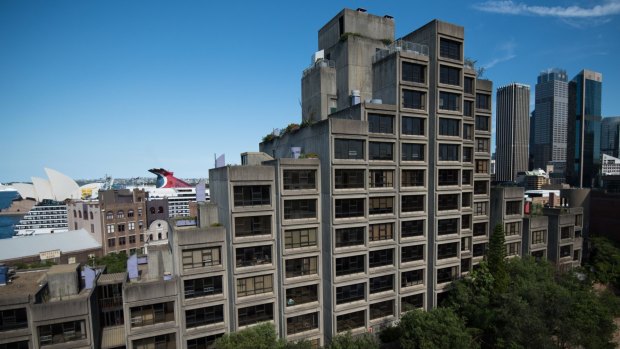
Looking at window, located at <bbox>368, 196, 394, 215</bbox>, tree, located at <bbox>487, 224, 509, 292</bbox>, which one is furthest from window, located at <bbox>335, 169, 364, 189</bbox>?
tree, located at <bbox>487, 224, 509, 292</bbox>

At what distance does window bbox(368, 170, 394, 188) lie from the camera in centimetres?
→ 4122

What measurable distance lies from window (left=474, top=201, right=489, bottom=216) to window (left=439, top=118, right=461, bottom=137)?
13.7m

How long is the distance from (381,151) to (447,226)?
17.1m

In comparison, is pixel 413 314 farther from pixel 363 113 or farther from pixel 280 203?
pixel 363 113

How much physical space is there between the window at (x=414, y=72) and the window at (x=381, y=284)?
95.6 ft

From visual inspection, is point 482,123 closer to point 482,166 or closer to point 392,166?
point 482,166

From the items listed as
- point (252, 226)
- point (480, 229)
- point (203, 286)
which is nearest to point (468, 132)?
point (480, 229)

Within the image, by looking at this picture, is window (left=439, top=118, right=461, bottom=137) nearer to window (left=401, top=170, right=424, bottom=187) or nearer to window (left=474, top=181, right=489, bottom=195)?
window (left=401, top=170, right=424, bottom=187)

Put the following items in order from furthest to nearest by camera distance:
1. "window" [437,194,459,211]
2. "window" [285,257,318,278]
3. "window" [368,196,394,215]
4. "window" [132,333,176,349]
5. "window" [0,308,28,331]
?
"window" [437,194,459,211] < "window" [368,196,394,215] < "window" [285,257,318,278] < "window" [132,333,176,349] < "window" [0,308,28,331]

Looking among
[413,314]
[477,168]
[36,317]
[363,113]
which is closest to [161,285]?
[36,317]

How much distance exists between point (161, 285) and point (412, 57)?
4416 cm

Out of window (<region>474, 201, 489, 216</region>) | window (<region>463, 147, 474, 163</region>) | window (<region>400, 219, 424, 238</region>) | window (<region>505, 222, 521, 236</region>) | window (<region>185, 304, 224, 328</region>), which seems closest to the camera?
window (<region>185, 304, 224, 328</region>)

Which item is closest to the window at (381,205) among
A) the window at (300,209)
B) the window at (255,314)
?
the window at (300,209)

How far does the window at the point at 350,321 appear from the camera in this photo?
40.3 metres
